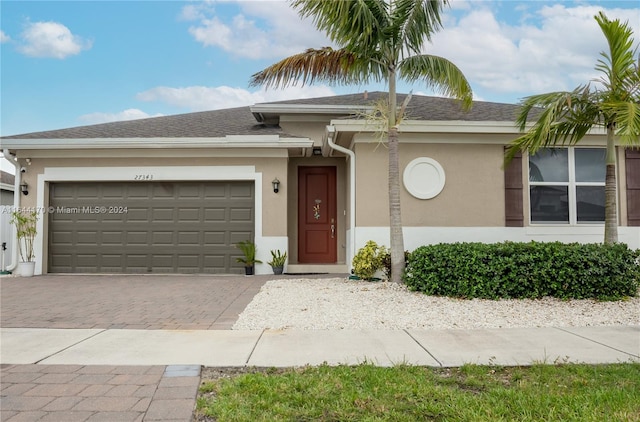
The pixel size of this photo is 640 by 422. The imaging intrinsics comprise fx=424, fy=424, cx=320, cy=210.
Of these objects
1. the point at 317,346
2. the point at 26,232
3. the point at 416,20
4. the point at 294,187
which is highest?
the point at 416,20

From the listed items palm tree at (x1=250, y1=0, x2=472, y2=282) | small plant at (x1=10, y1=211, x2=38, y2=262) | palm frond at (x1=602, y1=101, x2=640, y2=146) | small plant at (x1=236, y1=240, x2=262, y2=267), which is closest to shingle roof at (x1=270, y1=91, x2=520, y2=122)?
palm tree at (x1=250, y1=0, x2=472, y2=282)

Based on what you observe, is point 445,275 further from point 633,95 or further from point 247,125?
point 247,125

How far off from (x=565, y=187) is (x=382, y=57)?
5.36 m

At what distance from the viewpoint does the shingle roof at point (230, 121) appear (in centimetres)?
1083

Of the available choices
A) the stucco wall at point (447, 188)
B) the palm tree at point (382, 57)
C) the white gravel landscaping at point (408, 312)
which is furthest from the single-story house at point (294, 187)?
the white gravel landscaping at point (408, 312)

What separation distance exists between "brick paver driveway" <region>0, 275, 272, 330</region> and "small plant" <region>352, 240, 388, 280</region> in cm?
209

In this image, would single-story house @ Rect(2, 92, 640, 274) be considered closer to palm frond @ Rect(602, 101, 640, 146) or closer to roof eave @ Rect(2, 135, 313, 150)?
roof eave @ Rect(2, 135, 313, 150)

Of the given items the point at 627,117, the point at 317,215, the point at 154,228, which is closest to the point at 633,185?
the point at 627,117

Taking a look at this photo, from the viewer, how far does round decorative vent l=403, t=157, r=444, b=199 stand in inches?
376

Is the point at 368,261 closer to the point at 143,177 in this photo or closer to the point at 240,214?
the point at 240,214

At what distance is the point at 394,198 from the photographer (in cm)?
809

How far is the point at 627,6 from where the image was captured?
9453mm

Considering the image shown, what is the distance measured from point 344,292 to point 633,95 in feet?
20.0

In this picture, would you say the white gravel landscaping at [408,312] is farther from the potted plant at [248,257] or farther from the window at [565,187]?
the window at [565,187]
